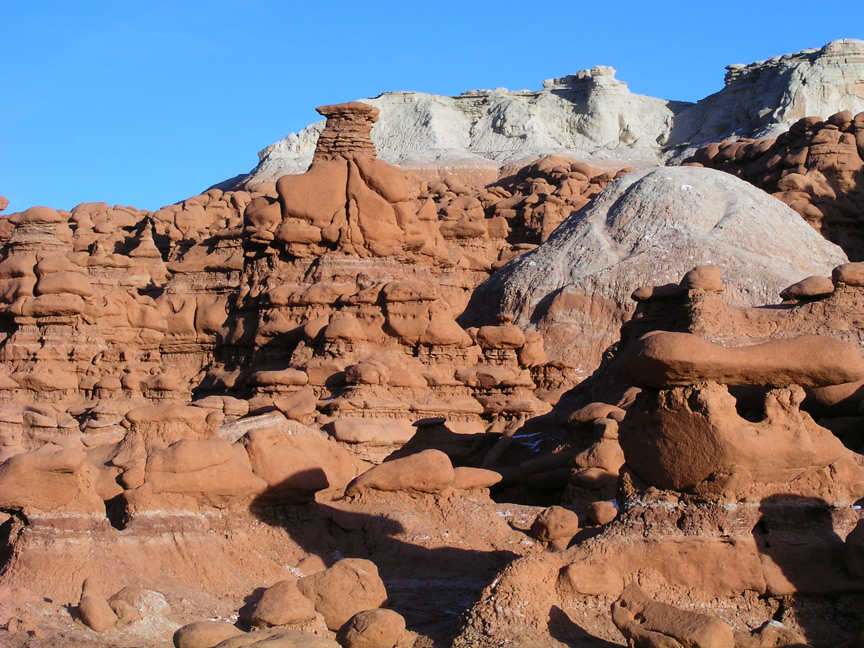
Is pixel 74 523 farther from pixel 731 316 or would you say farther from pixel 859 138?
pixel 859 138

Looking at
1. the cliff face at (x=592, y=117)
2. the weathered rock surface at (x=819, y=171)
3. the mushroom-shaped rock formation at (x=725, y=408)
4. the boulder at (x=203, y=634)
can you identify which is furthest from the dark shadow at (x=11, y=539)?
the cliff face at (x=592, y=117)

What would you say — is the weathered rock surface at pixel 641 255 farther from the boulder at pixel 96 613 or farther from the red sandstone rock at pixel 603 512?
the boulder at pixel 96 613

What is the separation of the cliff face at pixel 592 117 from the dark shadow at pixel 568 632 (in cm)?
5833

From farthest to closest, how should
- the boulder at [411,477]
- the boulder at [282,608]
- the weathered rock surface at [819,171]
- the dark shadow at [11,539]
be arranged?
the weathered rock surface at [819,171]
the boulder at [411,477]
the dark shadow at [11,539]
the boulder at [282,608]

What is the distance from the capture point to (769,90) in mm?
70625

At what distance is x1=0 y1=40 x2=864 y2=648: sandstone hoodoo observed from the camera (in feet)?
28.1

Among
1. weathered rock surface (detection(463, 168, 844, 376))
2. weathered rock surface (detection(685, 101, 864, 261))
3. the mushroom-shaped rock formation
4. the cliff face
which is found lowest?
the mushroom-shaped rock formation

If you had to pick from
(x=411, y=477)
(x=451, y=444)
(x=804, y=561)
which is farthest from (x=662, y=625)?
(x=451, y=444)

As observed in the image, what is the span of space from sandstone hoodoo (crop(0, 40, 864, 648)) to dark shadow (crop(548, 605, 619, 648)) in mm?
27

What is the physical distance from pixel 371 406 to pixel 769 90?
5704 cm

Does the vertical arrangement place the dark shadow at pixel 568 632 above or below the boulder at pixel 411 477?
below

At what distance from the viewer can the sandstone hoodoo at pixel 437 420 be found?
338 inches

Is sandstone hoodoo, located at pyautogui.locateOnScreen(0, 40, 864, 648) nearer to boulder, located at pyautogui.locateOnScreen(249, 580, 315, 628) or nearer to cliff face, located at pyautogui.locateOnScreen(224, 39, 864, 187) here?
boulder, located at pyautogui.locateOnScreen(249, 580, 315, 628)

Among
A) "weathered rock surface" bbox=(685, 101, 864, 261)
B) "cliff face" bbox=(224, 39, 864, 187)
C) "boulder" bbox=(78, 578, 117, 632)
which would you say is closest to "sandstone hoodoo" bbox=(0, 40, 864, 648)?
"boulder" bbox=(78, 578, 117, 632)
